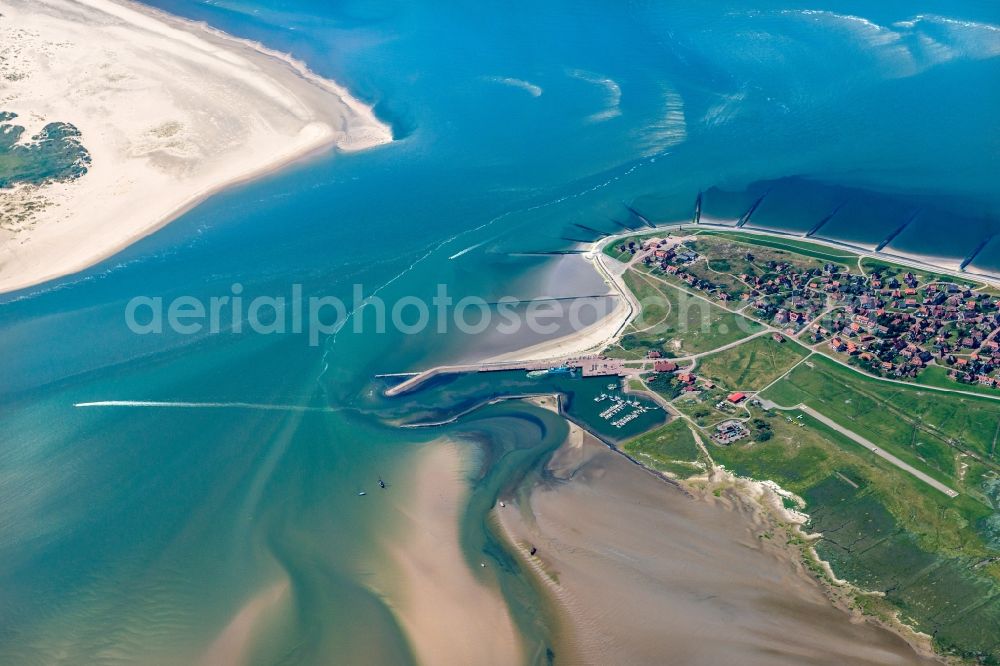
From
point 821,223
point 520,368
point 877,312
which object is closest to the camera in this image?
point 520,368

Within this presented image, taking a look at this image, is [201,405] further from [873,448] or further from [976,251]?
[976,251]

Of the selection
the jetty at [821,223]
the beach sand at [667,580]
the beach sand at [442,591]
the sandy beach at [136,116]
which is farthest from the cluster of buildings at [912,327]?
the sandy beach at [136,116]

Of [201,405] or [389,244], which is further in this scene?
[389,244]

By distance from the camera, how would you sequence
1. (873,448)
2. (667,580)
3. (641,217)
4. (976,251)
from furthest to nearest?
(641,217) → (976,251) → (873,448) → (667,580)

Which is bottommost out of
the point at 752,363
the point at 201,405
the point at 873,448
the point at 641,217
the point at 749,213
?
the point at 873,448

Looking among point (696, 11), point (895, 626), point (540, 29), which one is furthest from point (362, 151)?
point (895, 626)

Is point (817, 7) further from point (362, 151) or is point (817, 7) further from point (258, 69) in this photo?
point (258, 69)

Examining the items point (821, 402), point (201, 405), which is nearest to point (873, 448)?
point (821, 402)
